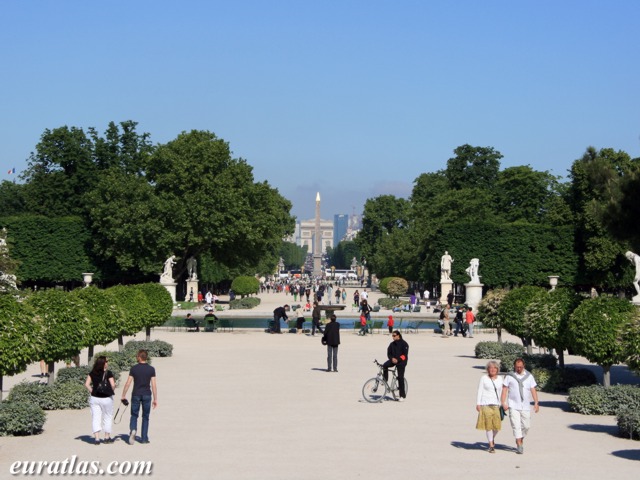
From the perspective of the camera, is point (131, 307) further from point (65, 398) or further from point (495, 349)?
point (495, 349)

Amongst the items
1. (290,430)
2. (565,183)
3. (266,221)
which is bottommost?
(290,430)

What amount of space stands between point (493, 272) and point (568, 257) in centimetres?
521

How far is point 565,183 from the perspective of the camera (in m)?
93.2

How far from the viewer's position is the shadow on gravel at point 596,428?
58.4ft

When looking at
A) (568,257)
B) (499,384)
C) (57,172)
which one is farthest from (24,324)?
(57,172)

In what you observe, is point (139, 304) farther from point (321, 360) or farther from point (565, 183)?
point (565, 183)

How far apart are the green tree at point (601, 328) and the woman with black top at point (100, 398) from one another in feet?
30.9

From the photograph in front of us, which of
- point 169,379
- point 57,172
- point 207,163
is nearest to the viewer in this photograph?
point 169,379

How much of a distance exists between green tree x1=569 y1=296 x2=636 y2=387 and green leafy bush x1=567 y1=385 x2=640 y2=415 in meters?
0.60

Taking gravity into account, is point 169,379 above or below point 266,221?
below

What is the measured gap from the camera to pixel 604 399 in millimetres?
20047

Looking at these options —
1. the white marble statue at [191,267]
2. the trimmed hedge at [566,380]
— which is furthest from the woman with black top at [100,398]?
the white marble statue at [191,267]

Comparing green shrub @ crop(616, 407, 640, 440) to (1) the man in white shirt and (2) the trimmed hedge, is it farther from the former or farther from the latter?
(2) the trimmed hedge

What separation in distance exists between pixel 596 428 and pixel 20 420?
9.62m
